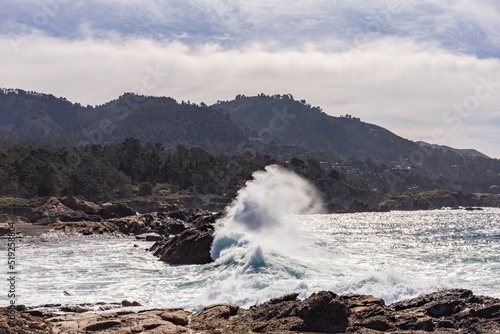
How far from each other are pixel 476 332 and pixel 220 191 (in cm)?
12574

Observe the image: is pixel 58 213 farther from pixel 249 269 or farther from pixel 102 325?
pixel 102 325

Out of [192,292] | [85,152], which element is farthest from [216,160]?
[192,292]

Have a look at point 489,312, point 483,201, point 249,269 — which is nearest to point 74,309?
point 249,269

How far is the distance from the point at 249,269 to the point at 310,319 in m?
10.8

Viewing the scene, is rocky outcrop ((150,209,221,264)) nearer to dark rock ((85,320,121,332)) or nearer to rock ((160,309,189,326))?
rock ((160,309,189,326))

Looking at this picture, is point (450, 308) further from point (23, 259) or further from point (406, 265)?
point (23, 259)

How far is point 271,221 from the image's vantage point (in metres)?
39.1

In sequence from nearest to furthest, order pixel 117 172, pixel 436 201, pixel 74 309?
pixel 74 309 < pixel 117 172 < pixel 436 201

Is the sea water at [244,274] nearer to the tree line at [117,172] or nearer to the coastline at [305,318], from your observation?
the coastline at [305,318]

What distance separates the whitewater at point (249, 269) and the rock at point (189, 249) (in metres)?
0.74

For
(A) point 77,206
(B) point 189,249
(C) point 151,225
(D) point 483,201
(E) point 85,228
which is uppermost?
(D) point 483,201

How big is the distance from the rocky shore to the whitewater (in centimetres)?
418

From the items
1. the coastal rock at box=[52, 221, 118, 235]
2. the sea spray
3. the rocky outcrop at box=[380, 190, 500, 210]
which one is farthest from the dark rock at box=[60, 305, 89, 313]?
the rocky outcrop at box=[380, 190, 500, 210]

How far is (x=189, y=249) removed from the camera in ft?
102
